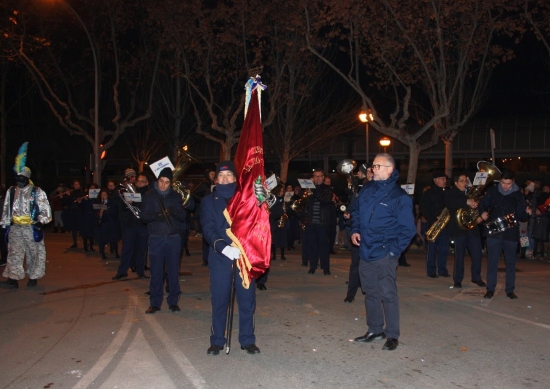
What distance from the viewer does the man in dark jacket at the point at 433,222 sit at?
1149cm

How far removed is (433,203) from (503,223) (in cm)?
260

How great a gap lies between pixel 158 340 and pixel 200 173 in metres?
35.5

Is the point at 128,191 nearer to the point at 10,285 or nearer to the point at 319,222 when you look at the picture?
the point at 10,285

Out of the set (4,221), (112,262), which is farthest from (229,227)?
(112,262)

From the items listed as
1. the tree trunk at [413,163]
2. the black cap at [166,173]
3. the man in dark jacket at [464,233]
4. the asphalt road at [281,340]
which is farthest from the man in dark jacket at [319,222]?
the tree trunk at [413,163]

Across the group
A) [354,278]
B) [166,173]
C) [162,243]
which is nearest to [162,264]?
[162,243]

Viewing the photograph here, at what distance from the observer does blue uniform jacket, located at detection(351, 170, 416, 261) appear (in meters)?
6.55

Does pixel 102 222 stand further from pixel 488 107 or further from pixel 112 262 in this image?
pixel 488 107

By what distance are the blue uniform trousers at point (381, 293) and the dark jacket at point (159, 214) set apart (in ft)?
9.27

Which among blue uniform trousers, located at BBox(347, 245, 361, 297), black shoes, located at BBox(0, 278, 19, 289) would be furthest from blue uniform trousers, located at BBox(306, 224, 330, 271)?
black shoes, located at BBox(0, 278, 19, 289)

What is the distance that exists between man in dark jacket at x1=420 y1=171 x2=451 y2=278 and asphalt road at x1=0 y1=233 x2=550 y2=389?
0.99 metres

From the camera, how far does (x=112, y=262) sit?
13844mm

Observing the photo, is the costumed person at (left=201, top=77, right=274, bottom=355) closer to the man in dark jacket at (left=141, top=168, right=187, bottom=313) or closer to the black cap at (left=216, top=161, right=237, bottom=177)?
the black cap at (left=216, top=161, right=237, bottom=177)

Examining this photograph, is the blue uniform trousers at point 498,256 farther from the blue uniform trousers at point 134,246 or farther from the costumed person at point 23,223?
the costumed person at point 23,223
